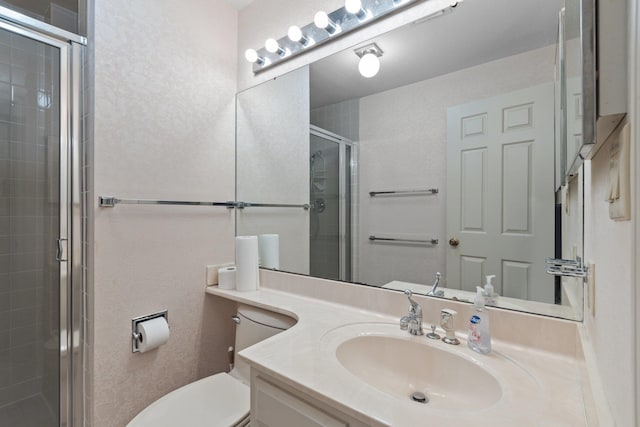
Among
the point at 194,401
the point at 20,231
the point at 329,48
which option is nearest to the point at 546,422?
the point at 194,401

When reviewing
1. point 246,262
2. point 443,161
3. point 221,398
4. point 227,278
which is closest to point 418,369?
point 443,161

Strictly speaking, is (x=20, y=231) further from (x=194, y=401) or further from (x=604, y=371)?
(x=604, y=371)

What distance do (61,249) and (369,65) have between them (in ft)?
5.08

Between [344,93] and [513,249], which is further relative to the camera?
[344,93]

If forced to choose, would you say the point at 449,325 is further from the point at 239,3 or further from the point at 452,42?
the point at 239,3

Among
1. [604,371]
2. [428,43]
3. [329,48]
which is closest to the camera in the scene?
[604,371]

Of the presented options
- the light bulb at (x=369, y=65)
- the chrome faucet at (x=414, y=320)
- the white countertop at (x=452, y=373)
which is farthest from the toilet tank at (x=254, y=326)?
the light bulb at (x=369, y=65)

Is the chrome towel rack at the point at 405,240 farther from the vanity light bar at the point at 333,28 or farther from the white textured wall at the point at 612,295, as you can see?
the vanity light bar at the point at 333,28

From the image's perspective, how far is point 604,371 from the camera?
1.81 ft

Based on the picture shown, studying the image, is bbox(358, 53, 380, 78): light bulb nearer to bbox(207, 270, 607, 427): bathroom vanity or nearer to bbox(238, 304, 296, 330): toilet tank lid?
bbox(207, 270, 607, 427): bathroom vanity

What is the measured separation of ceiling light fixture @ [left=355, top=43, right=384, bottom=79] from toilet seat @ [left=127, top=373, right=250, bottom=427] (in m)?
1.45

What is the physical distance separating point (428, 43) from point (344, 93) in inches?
15.4

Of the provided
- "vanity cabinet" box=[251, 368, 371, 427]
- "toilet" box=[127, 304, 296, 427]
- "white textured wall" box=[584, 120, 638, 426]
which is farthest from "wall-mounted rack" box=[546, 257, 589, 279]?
"toilet" box=[127, 304, 296, 427]

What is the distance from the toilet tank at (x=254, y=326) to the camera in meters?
1.29
